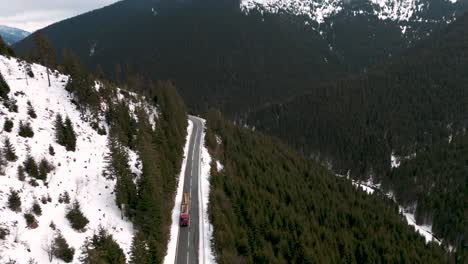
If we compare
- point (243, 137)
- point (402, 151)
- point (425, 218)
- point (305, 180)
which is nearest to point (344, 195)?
point (305, 180)

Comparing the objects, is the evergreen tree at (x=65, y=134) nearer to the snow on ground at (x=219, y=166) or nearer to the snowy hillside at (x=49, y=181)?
the snowy hillside at (x=49, y=181)

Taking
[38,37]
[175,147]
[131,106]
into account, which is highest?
[38,37]

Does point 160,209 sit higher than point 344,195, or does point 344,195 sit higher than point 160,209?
point 344,195

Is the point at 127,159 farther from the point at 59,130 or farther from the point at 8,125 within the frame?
the point at 8,125

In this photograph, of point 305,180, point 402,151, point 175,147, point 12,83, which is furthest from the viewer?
point 402,151

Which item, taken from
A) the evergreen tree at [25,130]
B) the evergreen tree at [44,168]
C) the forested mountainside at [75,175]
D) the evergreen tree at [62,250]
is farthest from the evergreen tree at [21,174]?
the evergreen tree at [62,250]

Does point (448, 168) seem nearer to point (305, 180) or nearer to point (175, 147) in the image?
point (305, 180)

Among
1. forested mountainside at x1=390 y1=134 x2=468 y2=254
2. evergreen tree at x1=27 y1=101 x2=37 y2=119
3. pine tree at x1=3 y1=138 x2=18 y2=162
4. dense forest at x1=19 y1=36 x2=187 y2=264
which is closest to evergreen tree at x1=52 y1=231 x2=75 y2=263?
dense forest at x1=19 y1=36 x2=187 y2=264
